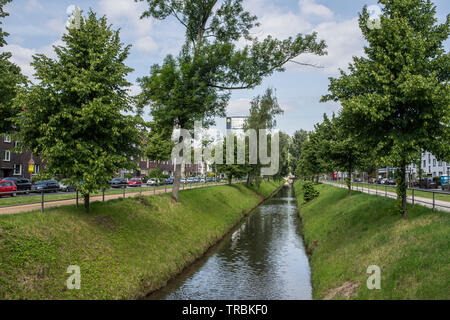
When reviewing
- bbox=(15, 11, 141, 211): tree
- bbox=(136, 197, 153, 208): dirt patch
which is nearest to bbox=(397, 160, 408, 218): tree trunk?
bbox=(15, 11, 141, 211): tree

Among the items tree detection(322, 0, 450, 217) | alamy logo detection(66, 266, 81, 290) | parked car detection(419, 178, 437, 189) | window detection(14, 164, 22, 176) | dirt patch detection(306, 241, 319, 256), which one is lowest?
dirt patch detection(306, 241, 319, 256)

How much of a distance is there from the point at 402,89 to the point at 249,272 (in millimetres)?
11475

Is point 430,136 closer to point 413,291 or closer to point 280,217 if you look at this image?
point 413,291

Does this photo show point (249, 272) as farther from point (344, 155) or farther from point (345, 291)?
point (344, 155)

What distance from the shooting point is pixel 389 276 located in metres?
10.1

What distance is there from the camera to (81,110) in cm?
1341

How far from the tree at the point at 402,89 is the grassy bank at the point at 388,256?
2027 millimetres

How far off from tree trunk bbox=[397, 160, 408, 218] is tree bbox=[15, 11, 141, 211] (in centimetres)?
1296

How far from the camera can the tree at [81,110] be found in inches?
518

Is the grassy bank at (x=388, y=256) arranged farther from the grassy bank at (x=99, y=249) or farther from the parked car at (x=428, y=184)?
the parked car at (x=428, y=184)

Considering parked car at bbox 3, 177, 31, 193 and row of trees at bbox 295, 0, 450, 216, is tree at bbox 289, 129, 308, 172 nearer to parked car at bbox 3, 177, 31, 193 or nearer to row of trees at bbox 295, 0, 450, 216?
parked car at bbox 3, 177, 31, 193

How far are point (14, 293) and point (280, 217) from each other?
30.8 m

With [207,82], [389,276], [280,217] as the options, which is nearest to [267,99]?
[280,217]

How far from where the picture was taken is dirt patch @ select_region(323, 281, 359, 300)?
1070 centimetres
